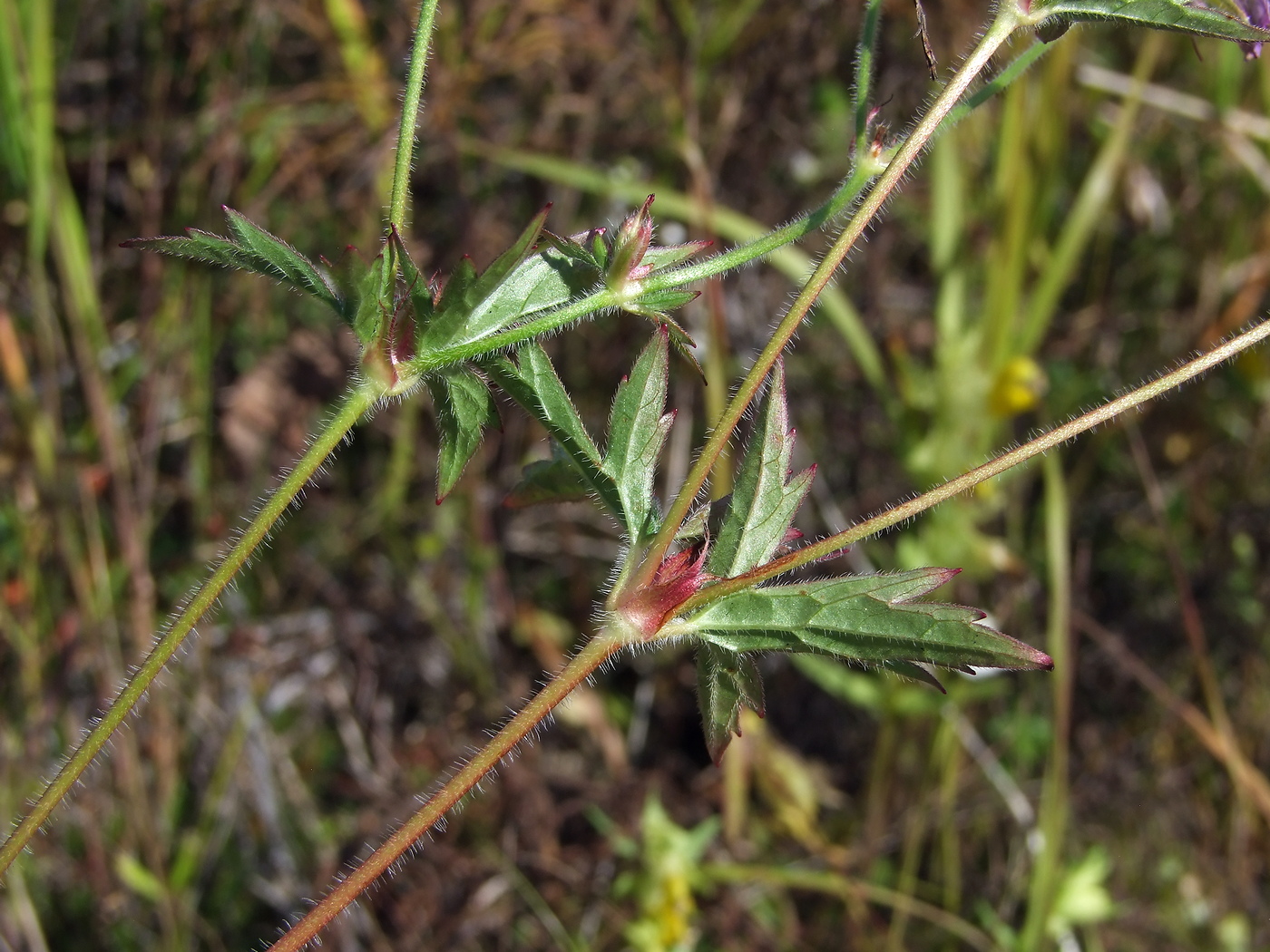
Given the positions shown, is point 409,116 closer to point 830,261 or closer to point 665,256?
point 665,256

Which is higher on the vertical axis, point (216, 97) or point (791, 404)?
point (216, 97)

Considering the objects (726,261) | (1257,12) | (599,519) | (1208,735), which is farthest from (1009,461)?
(599,519)

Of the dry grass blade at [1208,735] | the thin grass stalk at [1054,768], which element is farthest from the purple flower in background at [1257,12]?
the dry grass blade at [1208,735]

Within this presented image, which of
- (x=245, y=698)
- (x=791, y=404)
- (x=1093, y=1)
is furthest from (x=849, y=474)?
(x=1093, y=1)

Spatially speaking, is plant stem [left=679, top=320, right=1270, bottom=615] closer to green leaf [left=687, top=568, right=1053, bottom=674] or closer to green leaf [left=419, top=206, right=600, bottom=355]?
green leaf [left=687, top=568, right=1053, bottom=674]

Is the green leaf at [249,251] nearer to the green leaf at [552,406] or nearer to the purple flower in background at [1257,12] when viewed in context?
the green leaf at [552,406]

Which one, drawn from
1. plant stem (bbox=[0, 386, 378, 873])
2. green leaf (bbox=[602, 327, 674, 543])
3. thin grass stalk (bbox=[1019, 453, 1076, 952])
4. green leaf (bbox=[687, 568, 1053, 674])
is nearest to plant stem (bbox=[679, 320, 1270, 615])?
green leaf (bbox=[687, 568, 1053, 674])

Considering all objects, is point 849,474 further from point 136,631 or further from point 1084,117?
point 136,631
